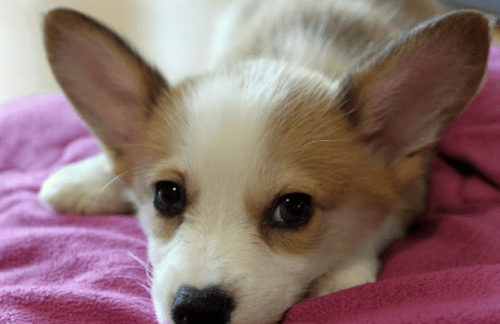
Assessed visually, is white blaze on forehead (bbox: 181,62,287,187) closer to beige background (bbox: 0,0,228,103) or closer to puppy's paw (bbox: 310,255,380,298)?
puppy's paw (bbox: 310,255,380,298)

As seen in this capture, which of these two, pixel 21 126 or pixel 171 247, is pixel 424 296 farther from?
pixel 21 126

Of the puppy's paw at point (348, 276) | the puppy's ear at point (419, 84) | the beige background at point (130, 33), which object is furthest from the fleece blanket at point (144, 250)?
the beige background at point (130, 33)

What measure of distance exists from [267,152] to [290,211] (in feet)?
0.58

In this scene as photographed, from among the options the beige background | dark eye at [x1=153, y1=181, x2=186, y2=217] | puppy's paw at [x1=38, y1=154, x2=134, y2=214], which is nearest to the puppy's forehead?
dark eye at [x1=153, y1=181, x2=186, y2=217]

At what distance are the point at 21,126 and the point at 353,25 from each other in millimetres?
1596

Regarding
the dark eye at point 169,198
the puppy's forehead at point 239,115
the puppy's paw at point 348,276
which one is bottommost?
the puppy's paw at point 348,276

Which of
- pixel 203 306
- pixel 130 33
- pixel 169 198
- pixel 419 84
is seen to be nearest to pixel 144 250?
pixel 169 198

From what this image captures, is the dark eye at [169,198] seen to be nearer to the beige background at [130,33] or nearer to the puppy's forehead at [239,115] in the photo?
the puppy's forehead at [239,115]

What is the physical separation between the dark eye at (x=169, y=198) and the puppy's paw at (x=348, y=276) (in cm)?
47

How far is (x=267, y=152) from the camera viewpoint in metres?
1.40

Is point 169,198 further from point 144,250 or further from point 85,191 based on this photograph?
point 85,191

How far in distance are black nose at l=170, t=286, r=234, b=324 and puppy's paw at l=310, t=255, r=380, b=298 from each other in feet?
1.24

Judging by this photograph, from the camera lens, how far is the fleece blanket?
1.30 m

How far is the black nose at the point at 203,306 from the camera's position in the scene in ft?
3.99
